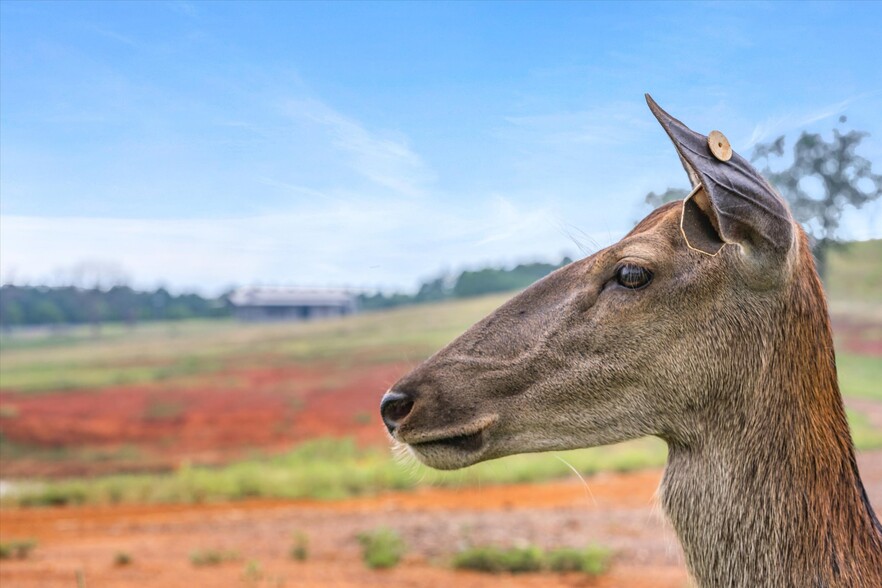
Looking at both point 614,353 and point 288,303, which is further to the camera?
point 288,303

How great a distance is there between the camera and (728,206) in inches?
79.7

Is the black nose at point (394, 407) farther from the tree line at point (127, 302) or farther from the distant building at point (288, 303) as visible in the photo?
the distant building at point (288, 303)

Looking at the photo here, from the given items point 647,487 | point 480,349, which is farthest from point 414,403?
point 647,487

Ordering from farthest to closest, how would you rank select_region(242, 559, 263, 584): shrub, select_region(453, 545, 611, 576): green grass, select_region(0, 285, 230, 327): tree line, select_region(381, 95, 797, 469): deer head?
select_region(0, 285, 230, 327): tree line → select_region(453, 545, 611, 576): green grass → select_region(242, 559, 263, 584): shrub → select_region(381, 95, 797, 469): deer head

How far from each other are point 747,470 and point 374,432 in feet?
51.8

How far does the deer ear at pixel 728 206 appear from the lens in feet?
6.57

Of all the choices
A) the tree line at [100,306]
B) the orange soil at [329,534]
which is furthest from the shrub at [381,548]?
the tree line at [100,306]

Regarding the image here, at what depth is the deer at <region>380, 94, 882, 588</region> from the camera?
2207 mm

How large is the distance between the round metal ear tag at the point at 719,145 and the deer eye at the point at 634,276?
43cm

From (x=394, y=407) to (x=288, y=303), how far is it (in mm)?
11953

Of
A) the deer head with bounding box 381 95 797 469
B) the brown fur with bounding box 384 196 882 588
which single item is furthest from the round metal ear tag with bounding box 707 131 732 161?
the brown fur with bounding box 384 196 882 588

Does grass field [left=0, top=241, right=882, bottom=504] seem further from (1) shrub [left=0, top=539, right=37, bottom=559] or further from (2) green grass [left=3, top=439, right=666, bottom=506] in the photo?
(1) shrub [left=0, top=539, right=37, bottom=559]

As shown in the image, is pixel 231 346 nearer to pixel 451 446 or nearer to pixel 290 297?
pixel 290 297

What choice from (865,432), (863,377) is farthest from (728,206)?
(863,377)
